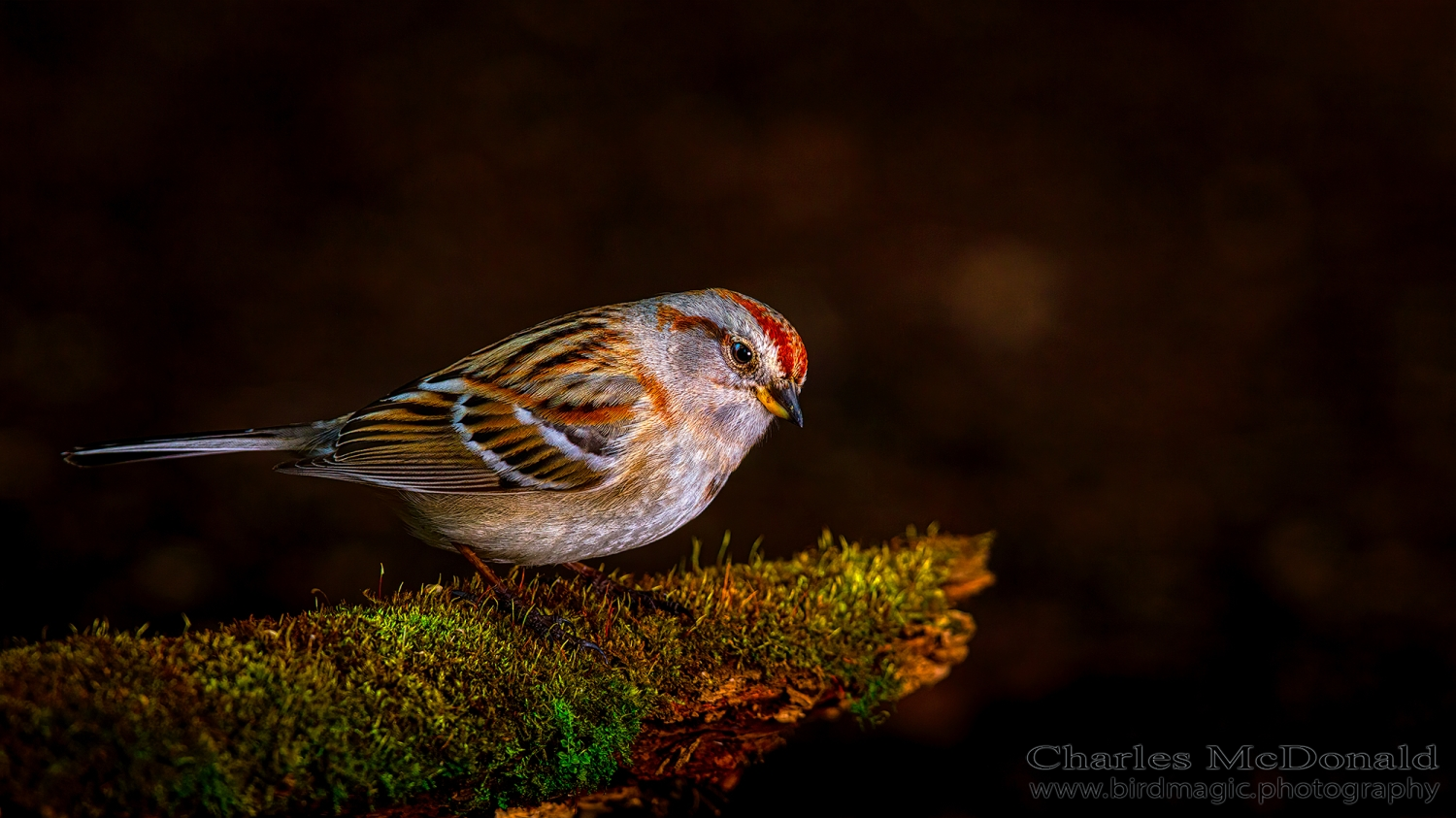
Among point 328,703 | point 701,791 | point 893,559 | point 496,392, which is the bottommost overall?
point 701,791

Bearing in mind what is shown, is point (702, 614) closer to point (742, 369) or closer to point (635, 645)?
point (635, 645)

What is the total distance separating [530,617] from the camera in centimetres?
283

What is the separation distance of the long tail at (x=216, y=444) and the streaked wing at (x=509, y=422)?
0.55 feet

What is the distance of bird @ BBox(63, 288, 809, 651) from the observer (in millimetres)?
3078

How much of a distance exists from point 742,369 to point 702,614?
802mm

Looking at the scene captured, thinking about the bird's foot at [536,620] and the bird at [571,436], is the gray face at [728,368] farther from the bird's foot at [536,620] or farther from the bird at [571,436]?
the bird's foot at [536,620]

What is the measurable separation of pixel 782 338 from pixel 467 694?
4.82ft

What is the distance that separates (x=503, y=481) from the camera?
3.14 m

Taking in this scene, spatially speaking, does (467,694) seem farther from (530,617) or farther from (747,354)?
(747,354)

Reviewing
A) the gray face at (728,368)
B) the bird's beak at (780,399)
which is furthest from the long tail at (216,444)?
the bird's beak at (780,399)

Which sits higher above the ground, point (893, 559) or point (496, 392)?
point (496, 392)

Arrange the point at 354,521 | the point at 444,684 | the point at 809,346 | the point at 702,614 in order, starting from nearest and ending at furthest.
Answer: the point at 444,684, the point at 702,614, the point at 354,521, the point at 809,346

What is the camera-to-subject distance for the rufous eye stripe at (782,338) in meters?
3.28

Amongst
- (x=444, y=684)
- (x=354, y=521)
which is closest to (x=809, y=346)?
(x=354, y=521)
